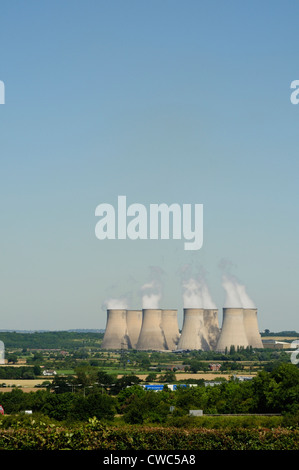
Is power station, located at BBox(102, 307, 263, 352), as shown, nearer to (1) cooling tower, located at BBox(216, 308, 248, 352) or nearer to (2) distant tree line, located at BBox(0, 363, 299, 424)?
(1) cooling tower, located at BBox(216, 308, 248, 352)

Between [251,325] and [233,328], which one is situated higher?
[251,325]

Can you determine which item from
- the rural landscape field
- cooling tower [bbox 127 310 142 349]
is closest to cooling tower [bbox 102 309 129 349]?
cooling tower [bbox 127 310 142 349]

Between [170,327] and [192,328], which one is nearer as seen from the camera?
[192,328]

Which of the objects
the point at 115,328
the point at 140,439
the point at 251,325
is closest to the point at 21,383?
the point at 115,328

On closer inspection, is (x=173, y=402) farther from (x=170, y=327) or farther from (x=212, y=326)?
(x=212, y=326)
